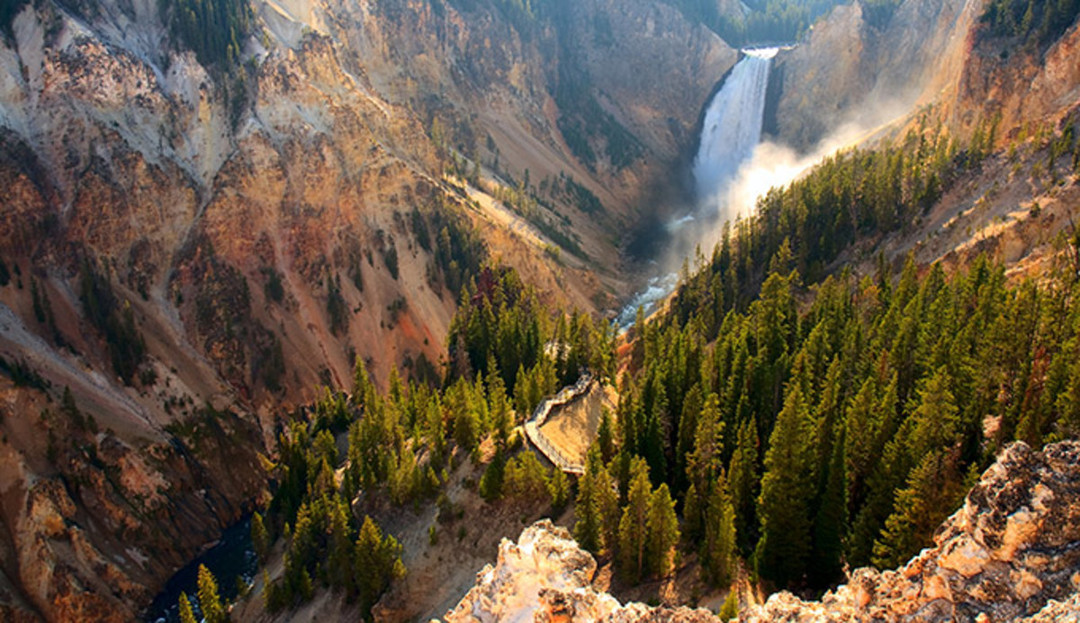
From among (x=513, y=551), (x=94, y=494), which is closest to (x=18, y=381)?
(x=94, y=494)

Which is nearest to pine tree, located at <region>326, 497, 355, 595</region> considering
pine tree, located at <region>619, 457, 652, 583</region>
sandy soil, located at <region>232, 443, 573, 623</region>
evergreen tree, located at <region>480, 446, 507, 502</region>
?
sandy soil, located at <region>232, 443, 573, 623</region>

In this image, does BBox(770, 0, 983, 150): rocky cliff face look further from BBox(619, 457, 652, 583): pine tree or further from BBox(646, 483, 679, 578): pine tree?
BBox(646, 483, 679, 578): pine tree

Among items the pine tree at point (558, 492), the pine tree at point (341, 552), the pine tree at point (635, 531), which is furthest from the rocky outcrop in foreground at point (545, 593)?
the pine tree at point (341, 552)

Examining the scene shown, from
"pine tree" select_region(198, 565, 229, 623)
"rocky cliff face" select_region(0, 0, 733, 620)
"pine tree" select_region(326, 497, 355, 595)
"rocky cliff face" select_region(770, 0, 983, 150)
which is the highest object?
"rocky cliff face" select_region(0, 0, 733, 620)

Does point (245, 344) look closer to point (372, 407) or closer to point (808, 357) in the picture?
point (372, 407)

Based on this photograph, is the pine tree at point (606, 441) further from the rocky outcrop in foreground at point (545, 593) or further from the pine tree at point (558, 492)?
the rocky outcrop in foreground at point (545, 593)
